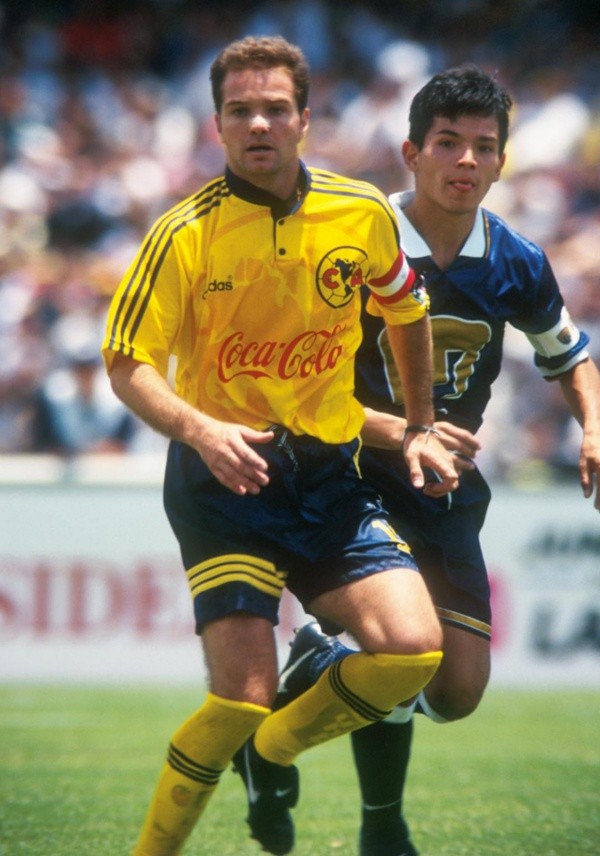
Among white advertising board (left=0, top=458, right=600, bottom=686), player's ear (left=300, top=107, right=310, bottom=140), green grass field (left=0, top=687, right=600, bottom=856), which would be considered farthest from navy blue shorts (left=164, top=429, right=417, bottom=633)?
white advertising board (left=0, top=458, right=600, bottom=686)

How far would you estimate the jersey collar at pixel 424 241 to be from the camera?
548 centimetres

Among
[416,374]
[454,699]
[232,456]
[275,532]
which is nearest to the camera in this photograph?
[232,456]

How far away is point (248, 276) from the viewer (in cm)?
466

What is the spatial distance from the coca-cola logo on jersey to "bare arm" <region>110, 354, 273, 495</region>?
0.22 meters

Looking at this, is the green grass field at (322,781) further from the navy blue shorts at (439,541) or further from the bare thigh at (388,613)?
the bare thigh at (388,613)

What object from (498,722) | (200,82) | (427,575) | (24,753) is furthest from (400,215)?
(200,82)

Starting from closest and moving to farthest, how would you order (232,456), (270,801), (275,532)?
(232,456) → (275,532) → (270,801)

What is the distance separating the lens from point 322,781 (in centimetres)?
726

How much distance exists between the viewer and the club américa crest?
4758 mm

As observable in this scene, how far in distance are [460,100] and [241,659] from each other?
2.13 meters

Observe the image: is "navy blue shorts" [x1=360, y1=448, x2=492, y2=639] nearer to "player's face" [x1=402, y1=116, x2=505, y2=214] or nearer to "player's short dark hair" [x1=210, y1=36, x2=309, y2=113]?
"player's face" [x1=402, y1=116, x2=505, y2=214]

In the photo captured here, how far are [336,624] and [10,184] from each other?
1100 centimetres

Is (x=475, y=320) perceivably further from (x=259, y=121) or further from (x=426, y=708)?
(x=426, y=708)

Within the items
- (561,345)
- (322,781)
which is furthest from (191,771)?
(322,781)
